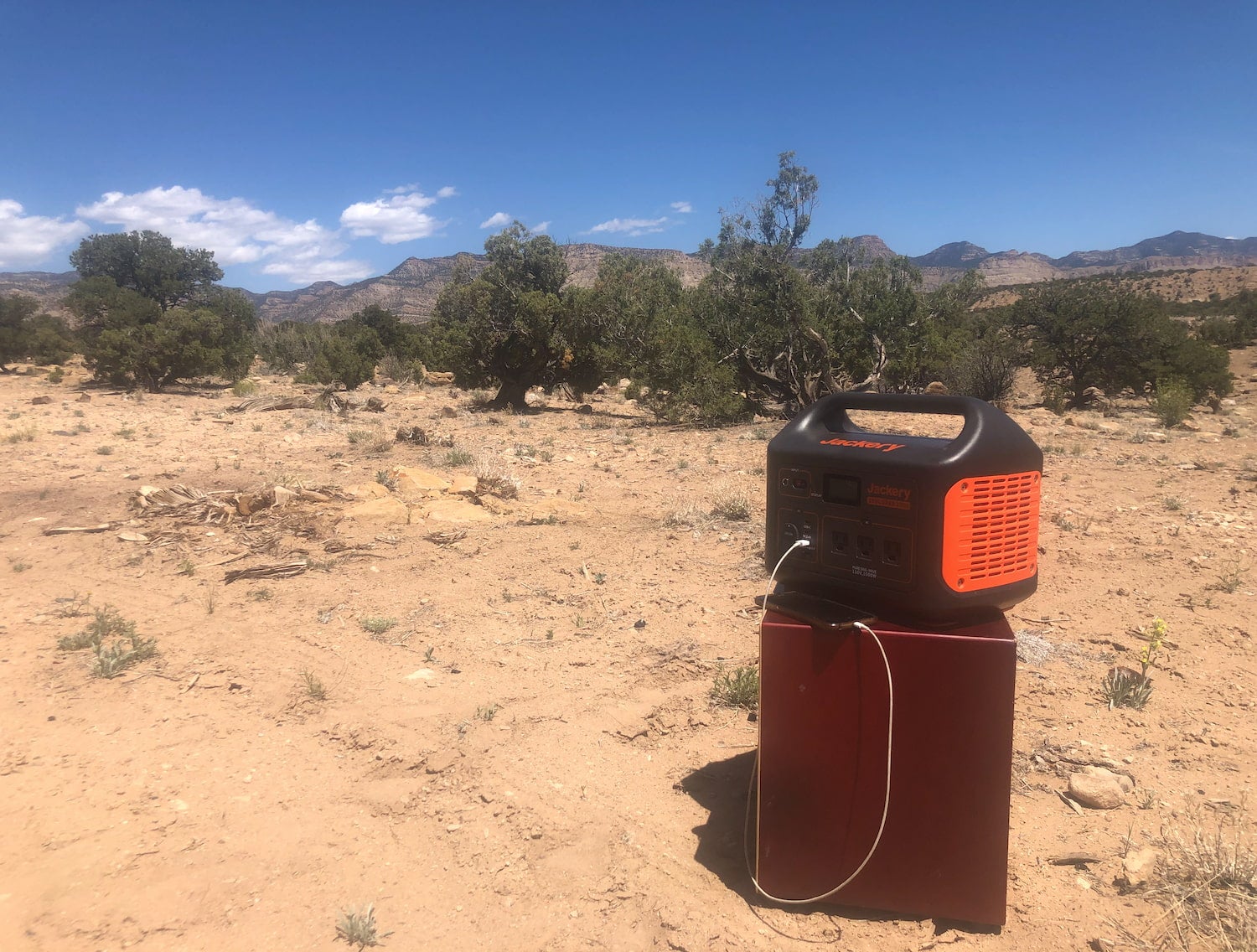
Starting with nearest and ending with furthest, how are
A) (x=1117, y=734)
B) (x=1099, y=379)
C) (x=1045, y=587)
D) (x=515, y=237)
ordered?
1. (x=1117, y=734)
2. (x=1045, y=587)
3. (x=1099, y=379)
4. (x=515, y=237)

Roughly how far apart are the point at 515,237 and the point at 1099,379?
1620 cm

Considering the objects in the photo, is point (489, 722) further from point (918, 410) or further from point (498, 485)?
point (498, 485)

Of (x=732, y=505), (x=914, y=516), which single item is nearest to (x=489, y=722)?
(x=914, y=516)

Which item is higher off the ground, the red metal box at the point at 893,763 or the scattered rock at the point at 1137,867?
the red metal box at the point at 893,763

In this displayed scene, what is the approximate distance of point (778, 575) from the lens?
2.28 meters

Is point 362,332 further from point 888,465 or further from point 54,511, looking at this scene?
point 888,465

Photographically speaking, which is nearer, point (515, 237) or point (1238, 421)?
point (1238, 421)

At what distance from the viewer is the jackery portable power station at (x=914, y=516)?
6.12 feet

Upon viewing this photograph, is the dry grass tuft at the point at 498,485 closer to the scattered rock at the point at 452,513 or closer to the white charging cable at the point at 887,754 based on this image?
the scattered rock at the point at 452,513

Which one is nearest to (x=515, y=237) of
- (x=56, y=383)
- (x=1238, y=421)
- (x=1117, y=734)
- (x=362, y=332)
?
(x=362, y=332)

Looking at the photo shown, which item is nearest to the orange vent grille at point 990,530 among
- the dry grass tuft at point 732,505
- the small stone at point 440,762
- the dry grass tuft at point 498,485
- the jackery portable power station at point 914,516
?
the jackery portable power station at point 914,516

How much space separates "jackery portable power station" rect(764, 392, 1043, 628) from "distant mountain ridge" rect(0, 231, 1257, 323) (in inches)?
1283

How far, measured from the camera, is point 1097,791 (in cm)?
264

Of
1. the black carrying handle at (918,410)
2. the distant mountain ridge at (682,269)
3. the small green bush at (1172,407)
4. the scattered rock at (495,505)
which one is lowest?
the scattered rock at (495,505)
